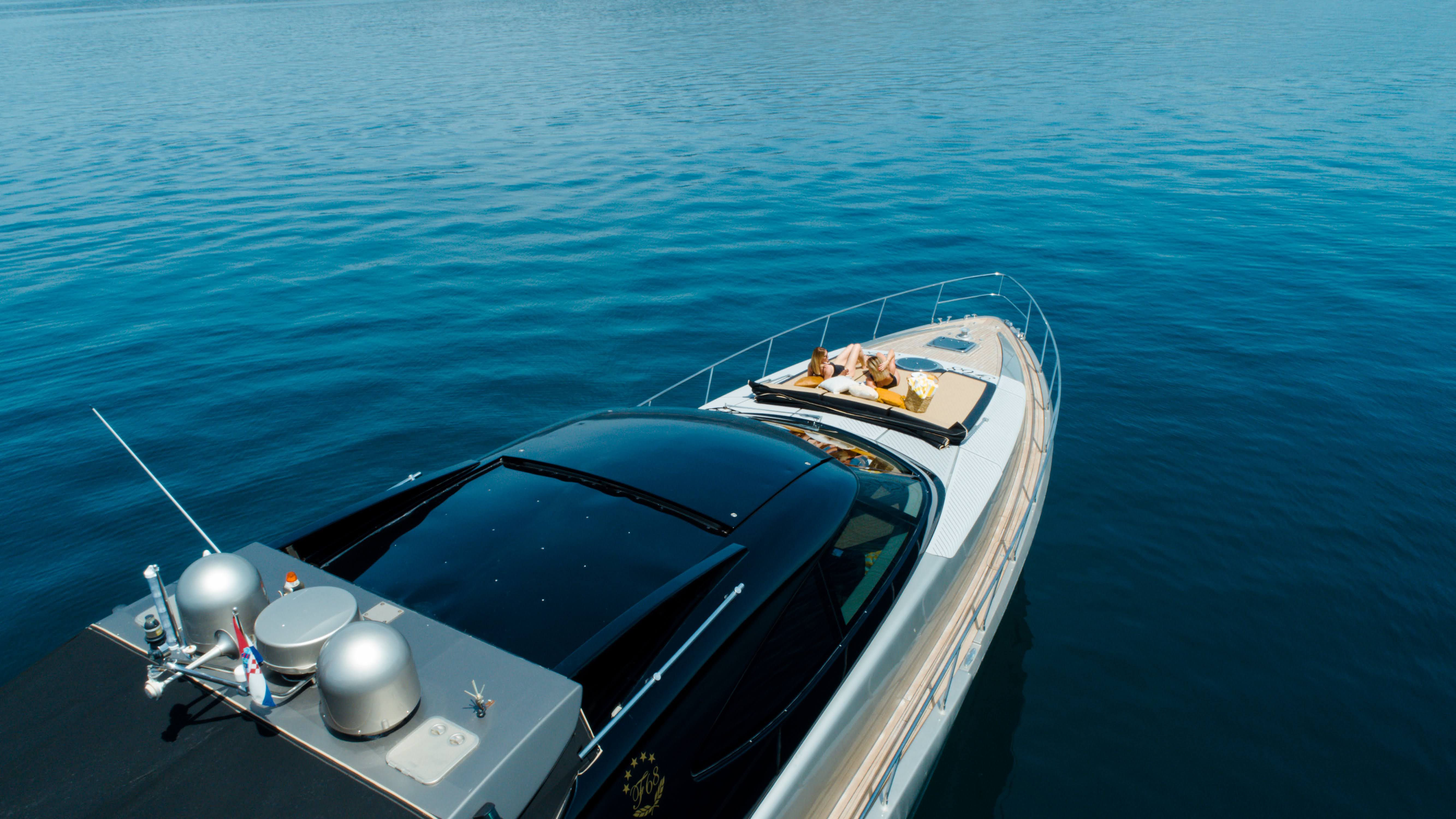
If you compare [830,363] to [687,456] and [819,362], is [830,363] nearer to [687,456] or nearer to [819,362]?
[819,362]

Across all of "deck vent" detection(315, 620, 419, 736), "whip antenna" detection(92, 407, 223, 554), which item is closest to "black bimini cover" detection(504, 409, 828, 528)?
"whip antenna" detection(92, 407, 223, 554)

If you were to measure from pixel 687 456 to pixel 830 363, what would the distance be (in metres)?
4.20

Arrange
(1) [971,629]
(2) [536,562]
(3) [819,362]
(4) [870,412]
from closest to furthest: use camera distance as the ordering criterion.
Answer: (2) [536,562]
(1) [971,629]
(4) [870,412]
(3) [819,362]

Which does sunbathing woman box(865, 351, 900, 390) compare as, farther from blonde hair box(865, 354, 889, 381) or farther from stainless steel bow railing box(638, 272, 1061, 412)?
stainless steel bow railing box(638, 272, 1061, 412)

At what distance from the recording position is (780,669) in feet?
13.8

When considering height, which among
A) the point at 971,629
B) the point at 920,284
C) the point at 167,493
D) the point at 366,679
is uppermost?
the point at 167,493

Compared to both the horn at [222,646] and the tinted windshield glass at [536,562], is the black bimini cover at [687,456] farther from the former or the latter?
the horn at [222,646]

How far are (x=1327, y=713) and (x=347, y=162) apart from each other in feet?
94.2

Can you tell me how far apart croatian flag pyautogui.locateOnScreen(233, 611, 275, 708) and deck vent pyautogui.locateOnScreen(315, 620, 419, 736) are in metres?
0.19

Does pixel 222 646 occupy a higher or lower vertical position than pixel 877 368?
higher

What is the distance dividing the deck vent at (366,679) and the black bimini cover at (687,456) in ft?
6.44

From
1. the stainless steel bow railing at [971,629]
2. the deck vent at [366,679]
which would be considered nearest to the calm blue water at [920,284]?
the stainless steel bow railing at [971,629]

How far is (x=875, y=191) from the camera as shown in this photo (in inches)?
931

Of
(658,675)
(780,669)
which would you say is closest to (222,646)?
(658,675)
